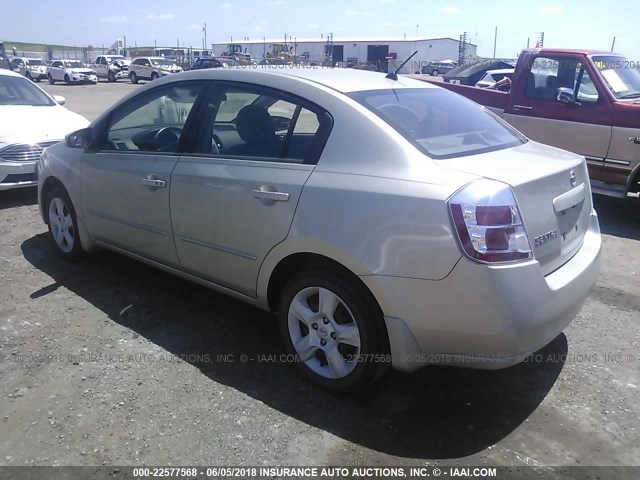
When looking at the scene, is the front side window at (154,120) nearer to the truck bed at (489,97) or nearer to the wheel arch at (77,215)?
the wheel arch at (77,215)

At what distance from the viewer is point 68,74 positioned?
35906mm

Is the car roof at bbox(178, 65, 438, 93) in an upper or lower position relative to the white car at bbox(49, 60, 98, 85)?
upper

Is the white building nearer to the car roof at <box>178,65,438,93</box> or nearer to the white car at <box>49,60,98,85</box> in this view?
the white car at <box>49,60,98,85</box>

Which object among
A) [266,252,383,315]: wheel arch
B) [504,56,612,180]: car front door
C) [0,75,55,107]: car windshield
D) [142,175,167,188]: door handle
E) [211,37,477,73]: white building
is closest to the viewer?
[266,252,383,315]: wheel arch

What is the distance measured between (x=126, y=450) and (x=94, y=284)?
2.12 metres

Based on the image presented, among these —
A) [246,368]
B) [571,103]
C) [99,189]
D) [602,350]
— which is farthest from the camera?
[571,103]

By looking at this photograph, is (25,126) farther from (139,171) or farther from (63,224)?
(139,171)

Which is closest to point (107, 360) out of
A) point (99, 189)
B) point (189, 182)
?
point (189, 182)

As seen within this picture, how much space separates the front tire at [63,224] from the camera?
182 inches

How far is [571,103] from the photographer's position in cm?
687

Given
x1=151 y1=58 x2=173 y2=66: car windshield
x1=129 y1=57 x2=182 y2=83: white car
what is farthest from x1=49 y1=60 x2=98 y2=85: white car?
x1=151 y1=58 x2=173 y2=66: car windshield

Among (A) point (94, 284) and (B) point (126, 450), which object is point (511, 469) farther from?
(A) point (94, 284)

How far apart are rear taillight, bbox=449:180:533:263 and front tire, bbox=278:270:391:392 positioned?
605mm

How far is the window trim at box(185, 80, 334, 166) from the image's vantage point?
118 inches
